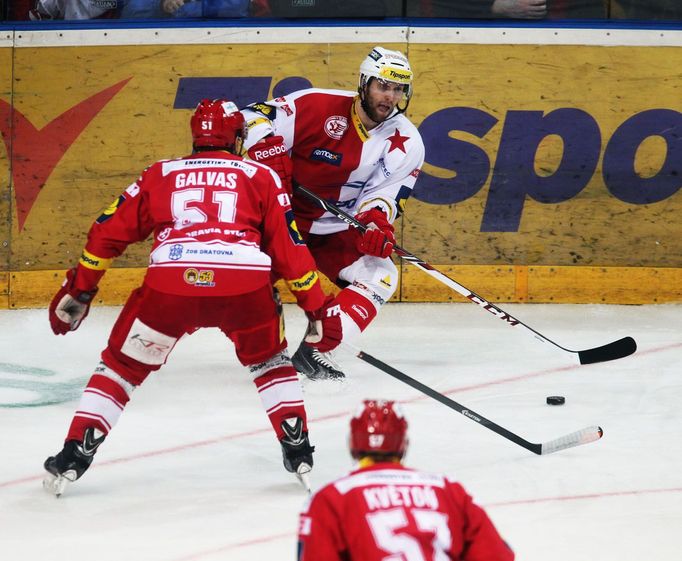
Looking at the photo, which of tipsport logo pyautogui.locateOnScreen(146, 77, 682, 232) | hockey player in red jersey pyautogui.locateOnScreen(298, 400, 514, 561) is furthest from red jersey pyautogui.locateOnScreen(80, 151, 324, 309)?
tipsport logo pyautogui.locateOnScreen(146, 77, 682, 232)

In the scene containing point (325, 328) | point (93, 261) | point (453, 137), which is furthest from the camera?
point (453, 137)

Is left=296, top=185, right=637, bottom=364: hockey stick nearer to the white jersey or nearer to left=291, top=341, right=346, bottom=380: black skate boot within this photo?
the white jersey

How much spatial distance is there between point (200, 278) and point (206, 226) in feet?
0.47

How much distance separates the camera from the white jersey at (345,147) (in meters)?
5.37

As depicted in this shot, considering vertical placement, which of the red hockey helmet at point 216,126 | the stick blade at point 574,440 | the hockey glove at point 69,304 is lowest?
the stick blade at point 574,440

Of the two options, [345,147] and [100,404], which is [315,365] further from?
[100,404]

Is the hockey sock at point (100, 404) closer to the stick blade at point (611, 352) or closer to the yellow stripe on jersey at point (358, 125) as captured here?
the yellow stripe on jersey at point (358, 125)

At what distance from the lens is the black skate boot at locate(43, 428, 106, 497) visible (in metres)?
3.89

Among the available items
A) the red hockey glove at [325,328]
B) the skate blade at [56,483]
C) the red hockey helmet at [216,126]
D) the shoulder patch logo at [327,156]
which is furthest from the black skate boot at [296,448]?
the shoulder patch logo at [327,156]

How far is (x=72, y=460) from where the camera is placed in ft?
12.8

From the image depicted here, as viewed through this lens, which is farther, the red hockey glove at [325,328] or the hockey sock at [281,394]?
the red hockey glove at [325,328]

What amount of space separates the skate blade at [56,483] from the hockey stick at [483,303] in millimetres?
1658

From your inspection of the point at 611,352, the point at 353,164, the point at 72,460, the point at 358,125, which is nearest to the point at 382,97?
the point at 358,125

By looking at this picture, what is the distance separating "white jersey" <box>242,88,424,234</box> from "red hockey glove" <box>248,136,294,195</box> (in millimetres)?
257
